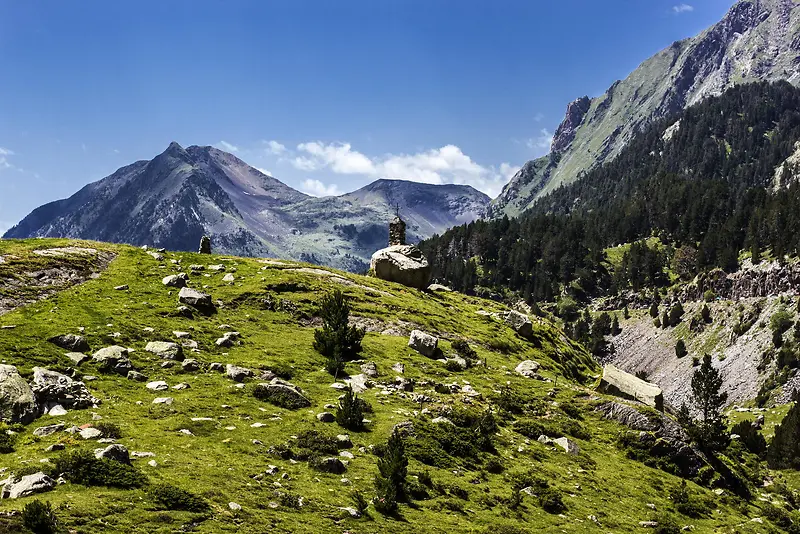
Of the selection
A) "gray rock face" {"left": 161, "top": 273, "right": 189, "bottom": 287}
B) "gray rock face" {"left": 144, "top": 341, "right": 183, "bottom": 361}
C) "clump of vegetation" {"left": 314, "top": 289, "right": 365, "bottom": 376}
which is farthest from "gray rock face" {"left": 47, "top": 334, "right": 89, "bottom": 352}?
"gray rock face" {"left": 161, "top": 273, "right": 189, "bottom": 287}

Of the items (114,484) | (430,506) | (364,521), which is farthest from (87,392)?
(430,506)

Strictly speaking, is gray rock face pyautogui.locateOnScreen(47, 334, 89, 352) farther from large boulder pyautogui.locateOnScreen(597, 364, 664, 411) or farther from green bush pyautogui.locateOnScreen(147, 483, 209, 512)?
large boulder pyautogui.locateOnScreen(597, 364, 664, 411)

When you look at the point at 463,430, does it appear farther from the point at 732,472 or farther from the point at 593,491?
the point at 732,472

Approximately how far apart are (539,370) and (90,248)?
136ft

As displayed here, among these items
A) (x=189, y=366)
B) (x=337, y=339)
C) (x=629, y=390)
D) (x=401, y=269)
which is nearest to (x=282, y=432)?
(x=189, y=366)

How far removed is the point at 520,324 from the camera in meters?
56.2

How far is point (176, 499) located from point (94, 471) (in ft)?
8.88

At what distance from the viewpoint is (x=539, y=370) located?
43.7m

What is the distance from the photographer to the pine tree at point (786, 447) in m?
68.1

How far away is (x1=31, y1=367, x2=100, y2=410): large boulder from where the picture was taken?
21125 millimetres

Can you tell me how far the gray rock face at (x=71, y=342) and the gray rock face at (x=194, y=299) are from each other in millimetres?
11449

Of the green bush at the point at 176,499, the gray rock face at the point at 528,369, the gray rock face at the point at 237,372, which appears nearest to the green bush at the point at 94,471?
the green bush at the point at 176,499

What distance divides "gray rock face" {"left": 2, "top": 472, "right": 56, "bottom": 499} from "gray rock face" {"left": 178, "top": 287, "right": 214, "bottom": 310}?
24.0 m

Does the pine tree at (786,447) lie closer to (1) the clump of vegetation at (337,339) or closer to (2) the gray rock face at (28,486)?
(1) the clump of vegetation at (337,339)
